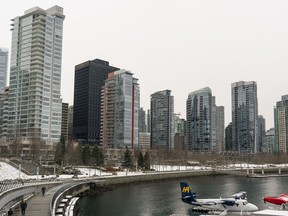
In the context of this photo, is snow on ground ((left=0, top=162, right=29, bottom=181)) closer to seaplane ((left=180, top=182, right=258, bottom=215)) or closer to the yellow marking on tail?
the yellow marking on tail

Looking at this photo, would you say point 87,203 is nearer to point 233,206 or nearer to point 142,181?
point 233,206

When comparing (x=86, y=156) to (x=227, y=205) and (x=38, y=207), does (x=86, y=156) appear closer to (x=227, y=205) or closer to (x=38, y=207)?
(x=227, y=205)

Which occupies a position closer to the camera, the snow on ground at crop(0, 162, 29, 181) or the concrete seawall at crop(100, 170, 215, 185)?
the snow on ground at crop(0, 162, 29, 181)

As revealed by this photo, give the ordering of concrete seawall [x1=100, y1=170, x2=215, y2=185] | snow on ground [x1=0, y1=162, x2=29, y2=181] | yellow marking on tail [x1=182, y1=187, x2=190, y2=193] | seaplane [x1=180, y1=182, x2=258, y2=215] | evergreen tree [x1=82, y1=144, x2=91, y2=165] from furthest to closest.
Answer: evergreen tree [x1=82, y1=144, x2=91, y2=165]
concrete seawall [x1=100, y1=170, x2=215, y2=185]
snow on ground [x1=0, y1=162, x2=29, y2=181]
yellow marking on tail [x1=182, y1=187, x2=190, y2=193]
seaplane [x1=180, y1=182, x2=258, y2=215]

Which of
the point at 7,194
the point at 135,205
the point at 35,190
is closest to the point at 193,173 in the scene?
the point at 135,205

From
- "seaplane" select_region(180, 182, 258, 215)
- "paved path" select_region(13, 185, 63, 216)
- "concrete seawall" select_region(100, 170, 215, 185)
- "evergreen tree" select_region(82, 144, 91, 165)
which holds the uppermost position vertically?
"evergreen tree" select_region(82, 144, 91, 165)

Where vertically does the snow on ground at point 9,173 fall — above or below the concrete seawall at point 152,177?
above

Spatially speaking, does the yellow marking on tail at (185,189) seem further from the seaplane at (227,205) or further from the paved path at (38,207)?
the paved path at (38,207)

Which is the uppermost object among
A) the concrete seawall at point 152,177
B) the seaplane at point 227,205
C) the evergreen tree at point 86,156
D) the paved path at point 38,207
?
the evergreen tree at point 86,156

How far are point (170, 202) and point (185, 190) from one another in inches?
424

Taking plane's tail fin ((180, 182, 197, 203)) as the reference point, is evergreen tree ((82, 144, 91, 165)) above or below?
above

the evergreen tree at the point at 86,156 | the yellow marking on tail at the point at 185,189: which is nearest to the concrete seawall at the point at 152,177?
the evergreen tree at the point at 86,156

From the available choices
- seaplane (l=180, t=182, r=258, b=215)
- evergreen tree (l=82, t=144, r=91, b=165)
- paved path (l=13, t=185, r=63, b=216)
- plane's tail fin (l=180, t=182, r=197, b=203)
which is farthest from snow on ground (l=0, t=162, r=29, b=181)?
seaplane (l=180, t=182, r=258, b=215)

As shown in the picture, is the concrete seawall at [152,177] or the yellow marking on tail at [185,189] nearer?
the yellow marking on tail at [185,189]
